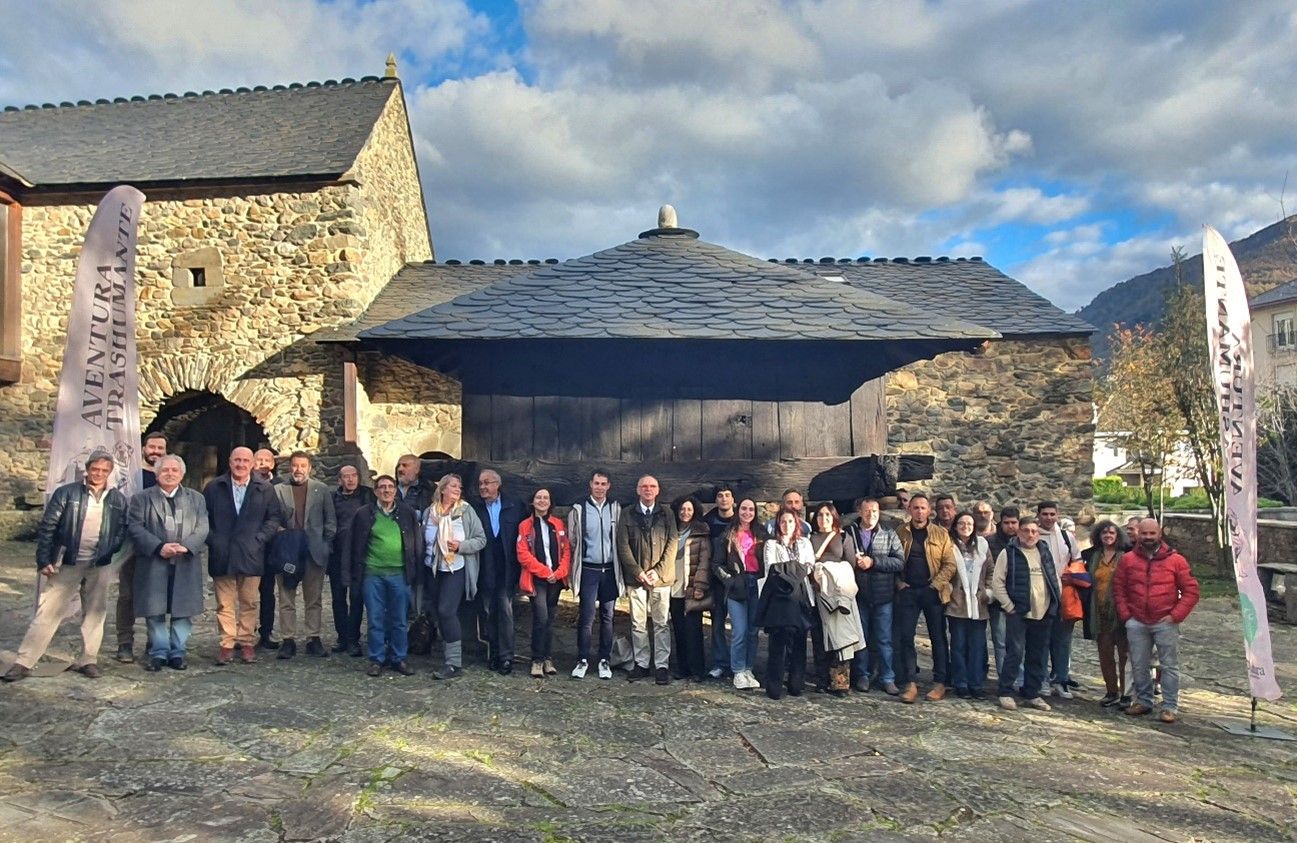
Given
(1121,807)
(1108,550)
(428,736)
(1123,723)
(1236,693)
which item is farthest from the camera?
(1236,693)

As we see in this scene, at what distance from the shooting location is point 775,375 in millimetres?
6297

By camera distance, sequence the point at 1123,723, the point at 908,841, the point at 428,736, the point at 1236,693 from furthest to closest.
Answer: the point at 1236,693
the point at 1123,723
the point at 428,736
the point at 908,841

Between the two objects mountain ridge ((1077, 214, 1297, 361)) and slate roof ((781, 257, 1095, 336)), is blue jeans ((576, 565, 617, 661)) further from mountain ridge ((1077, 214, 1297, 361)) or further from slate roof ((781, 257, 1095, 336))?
mountain ridge ((1077, 214, 1297, 361))

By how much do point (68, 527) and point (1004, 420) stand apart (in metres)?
11.6

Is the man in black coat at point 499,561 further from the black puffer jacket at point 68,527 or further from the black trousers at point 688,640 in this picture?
the black puffer jacket at point 68,527

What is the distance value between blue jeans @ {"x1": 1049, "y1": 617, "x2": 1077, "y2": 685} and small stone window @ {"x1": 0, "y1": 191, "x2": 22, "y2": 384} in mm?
14192

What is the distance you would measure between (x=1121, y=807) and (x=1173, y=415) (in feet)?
39.9

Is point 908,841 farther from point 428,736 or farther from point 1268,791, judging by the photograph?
point 428,736

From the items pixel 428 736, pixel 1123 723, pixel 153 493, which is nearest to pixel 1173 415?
pixel 1123 723

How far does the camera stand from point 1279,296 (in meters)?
31.8

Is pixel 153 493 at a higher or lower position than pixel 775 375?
lower

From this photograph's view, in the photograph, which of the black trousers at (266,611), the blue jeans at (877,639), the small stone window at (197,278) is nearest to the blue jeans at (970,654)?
the blue jeans at (877,639)

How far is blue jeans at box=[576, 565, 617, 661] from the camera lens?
5.80 metres

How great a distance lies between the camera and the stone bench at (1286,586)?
916 centimetres
